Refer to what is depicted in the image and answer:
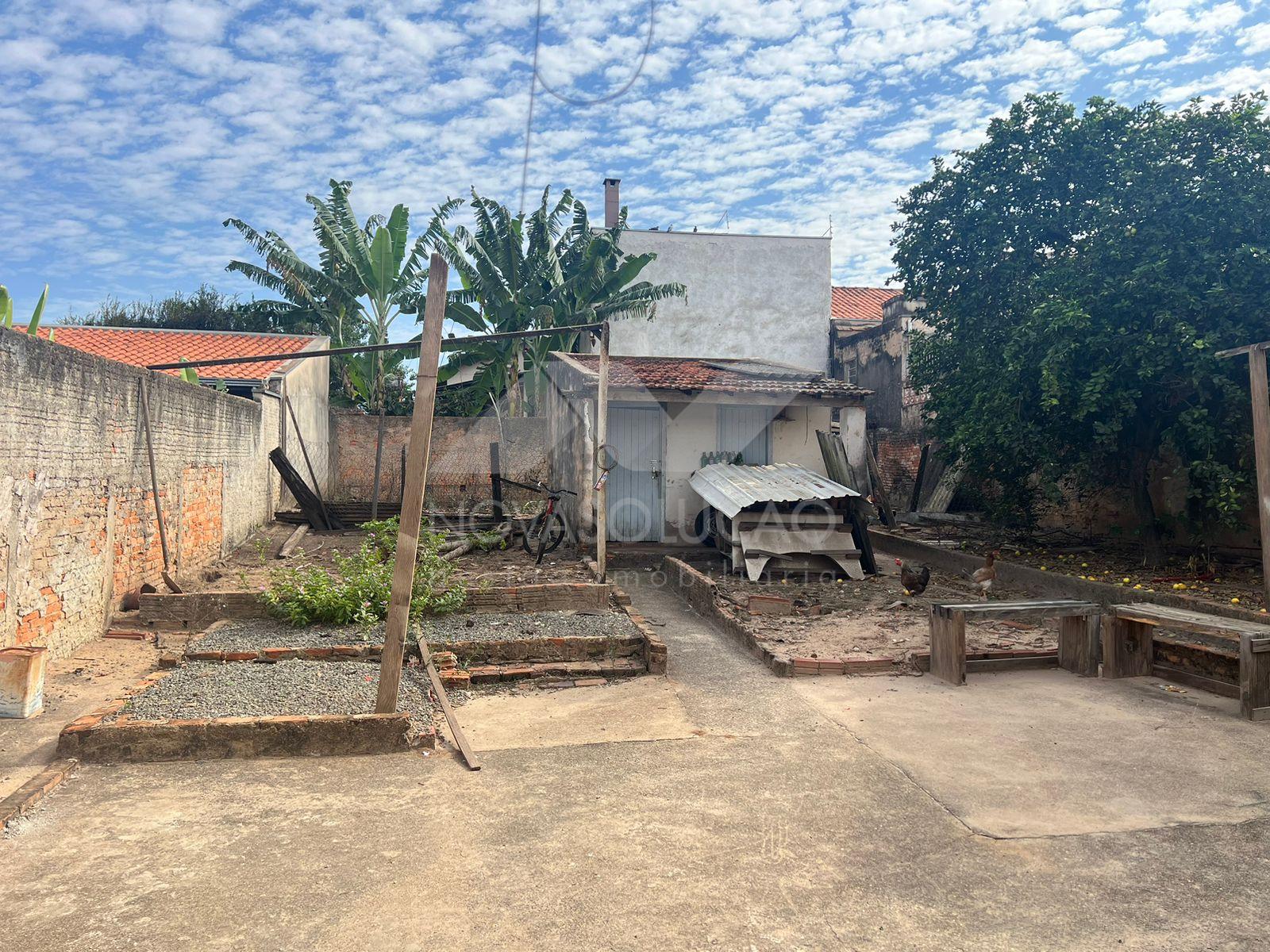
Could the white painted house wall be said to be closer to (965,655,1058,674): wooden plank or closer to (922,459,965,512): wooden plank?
(922,459,965,512): wooden plank

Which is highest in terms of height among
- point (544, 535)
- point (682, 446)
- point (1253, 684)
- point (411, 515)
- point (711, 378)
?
point (711, 378)

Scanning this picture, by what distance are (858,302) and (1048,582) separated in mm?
18956

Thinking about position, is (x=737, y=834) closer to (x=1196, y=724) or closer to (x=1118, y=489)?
→ (x=1196, y=724)

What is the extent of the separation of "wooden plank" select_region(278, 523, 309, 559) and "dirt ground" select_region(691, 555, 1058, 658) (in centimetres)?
645

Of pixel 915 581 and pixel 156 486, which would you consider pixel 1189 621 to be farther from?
pixel 156 486

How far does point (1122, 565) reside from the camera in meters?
11.2

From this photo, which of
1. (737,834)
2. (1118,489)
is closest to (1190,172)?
(1118,489)

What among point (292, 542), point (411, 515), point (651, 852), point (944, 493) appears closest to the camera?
point (651, 852)

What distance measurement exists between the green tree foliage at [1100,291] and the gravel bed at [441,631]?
590 centimetres

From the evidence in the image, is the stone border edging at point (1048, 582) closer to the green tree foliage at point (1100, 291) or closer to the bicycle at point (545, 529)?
the green tree foliage at point (1100, 291)

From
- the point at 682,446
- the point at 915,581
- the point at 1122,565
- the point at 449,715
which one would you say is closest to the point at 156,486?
the point at 449,715

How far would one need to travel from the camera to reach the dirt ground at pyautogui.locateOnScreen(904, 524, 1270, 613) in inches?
362

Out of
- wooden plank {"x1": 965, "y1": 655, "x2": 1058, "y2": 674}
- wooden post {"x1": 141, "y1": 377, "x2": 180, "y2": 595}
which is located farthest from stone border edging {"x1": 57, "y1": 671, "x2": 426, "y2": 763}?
wooden plank {"x1": 965, "y1": 655, "x2": 1058, "y2": 674}

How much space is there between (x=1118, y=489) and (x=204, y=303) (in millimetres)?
31046
